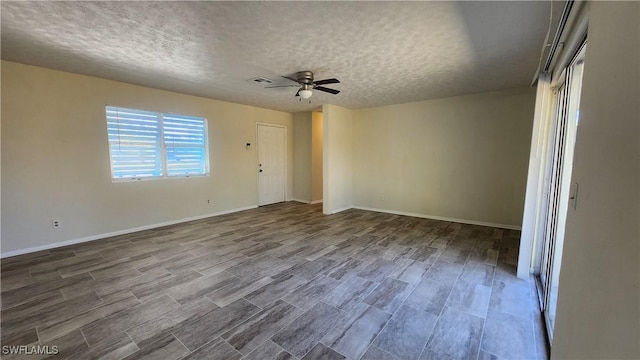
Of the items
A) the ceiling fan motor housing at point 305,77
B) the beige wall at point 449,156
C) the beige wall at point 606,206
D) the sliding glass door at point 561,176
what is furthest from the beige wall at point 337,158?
the beige wall at point 606,206

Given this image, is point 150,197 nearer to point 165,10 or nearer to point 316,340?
point 165,10

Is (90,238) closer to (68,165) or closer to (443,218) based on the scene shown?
(68,165)

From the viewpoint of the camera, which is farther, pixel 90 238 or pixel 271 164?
pixel 271 164

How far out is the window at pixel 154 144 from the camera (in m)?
4.23

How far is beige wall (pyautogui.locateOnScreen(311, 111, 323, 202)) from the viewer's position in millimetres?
6949

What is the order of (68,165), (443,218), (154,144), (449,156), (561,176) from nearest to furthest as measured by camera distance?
(561,176) → (68,165) → (154,144) → (449,156) → (443,218)

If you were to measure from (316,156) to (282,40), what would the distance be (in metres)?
4.67

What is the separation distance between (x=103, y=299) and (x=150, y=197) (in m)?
2.56

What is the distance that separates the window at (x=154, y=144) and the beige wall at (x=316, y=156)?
2733mm

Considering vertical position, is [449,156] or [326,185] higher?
[449,156]

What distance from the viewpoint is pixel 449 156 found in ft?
16.7

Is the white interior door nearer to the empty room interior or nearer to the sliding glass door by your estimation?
the empty room interior

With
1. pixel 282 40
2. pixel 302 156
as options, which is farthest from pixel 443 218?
pixel 282 40

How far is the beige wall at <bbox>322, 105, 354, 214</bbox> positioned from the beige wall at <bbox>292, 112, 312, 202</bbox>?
1204 millimetres
